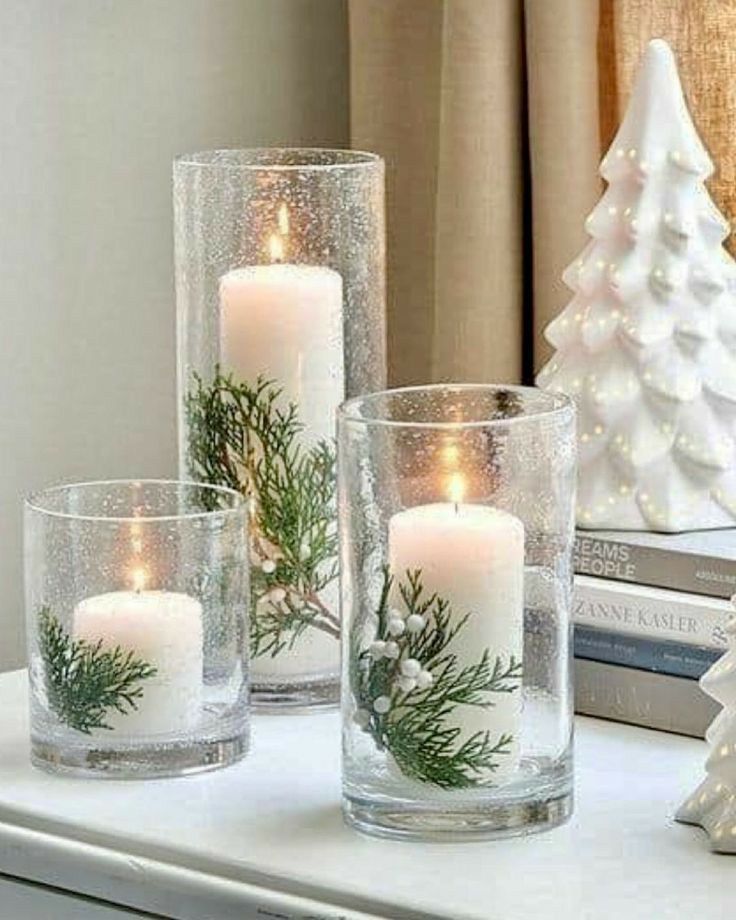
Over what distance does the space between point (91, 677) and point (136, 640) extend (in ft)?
0.09

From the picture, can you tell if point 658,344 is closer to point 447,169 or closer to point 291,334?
point 291,334

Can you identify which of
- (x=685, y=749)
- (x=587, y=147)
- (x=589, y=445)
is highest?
(x=587, y=147)

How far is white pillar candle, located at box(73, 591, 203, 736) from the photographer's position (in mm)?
1164

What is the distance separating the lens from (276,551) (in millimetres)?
1272

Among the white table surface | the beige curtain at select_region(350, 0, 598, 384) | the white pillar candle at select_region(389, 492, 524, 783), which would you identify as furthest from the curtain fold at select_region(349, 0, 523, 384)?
the white pillar candle at select_region(389, 492, 524, 783)

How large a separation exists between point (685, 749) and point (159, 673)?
28 centimetres

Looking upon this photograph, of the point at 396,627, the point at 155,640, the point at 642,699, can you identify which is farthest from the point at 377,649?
the point at 642,699

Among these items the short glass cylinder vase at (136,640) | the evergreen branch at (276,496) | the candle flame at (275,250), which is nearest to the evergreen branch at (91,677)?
the short glass cylinder vase at (136,640)

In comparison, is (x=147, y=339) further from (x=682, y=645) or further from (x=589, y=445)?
(x=682, y=645)

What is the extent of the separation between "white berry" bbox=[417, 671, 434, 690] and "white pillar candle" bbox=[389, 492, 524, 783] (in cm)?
1

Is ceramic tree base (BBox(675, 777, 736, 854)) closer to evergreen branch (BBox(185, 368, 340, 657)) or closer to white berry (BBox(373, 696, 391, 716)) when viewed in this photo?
white berry (BBox(373, 696, 391, 716))

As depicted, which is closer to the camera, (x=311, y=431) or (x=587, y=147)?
(x=311, y=431)

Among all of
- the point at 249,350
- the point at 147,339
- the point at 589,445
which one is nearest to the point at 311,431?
the point at 249,350

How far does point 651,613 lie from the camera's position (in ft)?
4.13
